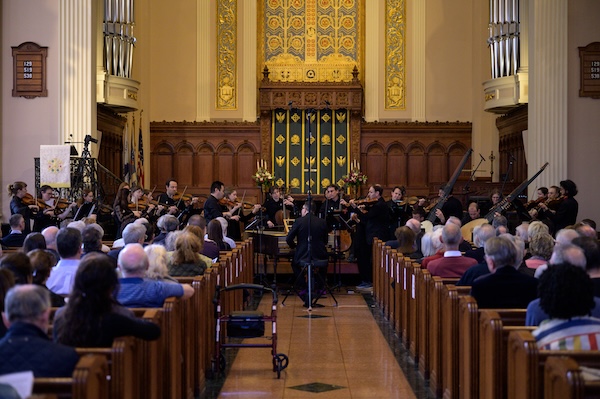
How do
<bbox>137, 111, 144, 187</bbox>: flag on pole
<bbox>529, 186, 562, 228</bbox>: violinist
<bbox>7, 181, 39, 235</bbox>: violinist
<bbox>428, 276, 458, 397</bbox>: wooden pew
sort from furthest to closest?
1. <bbox>137, 111, 144, 187</bbox>: flag on pole
2. <bbox>529, 186, 562, 228</bbox>: violinist
3. <bbox>7, 181, 39, 235</bbox>: violinist
4. <bbox>428, 276, 458, 397</bbox>: wooden pew

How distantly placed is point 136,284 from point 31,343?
2109 millimetres

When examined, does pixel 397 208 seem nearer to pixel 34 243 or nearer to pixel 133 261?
pixel 34 243

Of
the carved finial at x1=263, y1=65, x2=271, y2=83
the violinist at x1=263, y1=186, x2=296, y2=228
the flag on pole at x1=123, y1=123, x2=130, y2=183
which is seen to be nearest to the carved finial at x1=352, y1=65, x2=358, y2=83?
the carved finial at x1=263, y1=65, x2=271, y2=83

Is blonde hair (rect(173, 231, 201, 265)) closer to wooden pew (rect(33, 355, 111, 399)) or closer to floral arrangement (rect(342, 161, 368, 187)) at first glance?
wooden pew (rect(33, 355, 111, 399))

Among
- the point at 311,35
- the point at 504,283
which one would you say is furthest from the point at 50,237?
the point at 311,35

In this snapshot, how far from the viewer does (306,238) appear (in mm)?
13203

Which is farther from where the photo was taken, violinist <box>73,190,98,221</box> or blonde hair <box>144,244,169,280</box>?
violinist <box>73,190,98,221</box>

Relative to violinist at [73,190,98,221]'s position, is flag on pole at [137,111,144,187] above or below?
above

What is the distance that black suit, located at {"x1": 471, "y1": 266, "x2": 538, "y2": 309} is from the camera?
20.7 ft

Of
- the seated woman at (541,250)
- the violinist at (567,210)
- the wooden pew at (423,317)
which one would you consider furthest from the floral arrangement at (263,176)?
the seated woman at (541,250)

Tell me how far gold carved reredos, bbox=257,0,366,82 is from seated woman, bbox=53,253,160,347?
18.6 m

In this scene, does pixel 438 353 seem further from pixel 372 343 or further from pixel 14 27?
pixel 14 27

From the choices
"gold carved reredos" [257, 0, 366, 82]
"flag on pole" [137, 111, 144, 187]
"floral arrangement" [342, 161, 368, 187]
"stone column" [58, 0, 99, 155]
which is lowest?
"floral arrangement" [342, 161, 368, 187]

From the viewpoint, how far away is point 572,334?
186 inches
